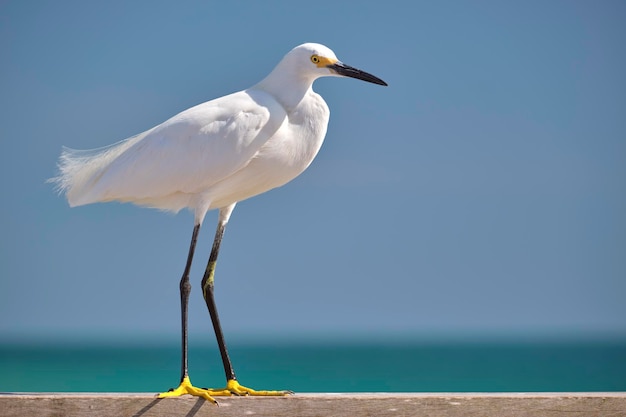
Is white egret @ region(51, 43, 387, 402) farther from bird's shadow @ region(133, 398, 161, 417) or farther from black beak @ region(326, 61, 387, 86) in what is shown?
bird's shadow @ region(133, 398, 161, 417)

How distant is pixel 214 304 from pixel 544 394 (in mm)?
2080

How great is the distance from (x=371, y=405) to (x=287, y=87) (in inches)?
83.2

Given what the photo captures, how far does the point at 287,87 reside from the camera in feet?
19.9

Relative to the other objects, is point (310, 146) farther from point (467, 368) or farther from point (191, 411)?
point (467, 368)

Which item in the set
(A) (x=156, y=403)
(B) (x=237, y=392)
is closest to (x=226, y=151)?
(B) (x=237, y=392)

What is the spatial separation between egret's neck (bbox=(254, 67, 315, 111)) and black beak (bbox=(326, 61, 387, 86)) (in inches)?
7.8

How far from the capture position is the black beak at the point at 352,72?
6.15m

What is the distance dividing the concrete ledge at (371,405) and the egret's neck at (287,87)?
1954 mm

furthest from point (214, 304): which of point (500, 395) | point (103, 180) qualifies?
point (500, 395)

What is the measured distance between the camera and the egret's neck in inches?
238

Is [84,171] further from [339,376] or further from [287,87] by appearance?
[339,376]

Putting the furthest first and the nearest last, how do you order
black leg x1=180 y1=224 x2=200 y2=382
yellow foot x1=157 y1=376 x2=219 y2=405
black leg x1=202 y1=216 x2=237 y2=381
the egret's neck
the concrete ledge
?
the egret's neck → black leg x1=202 y1=216 x2=237 y2=381 → black leg x1=180 y1=224 x2=200 y2=382 → yellow foot x1=157 y1=376 x2=219 y2=405 → the concrete ledge

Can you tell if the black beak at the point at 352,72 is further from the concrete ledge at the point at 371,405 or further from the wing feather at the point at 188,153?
the concrete ledge at the point at 371,405

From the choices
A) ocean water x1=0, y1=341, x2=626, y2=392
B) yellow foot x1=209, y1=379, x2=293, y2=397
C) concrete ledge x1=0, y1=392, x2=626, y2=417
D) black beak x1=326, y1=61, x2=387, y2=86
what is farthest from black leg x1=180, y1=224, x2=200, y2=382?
ocean water x1=0, y1=341, x2=626, y2=392
